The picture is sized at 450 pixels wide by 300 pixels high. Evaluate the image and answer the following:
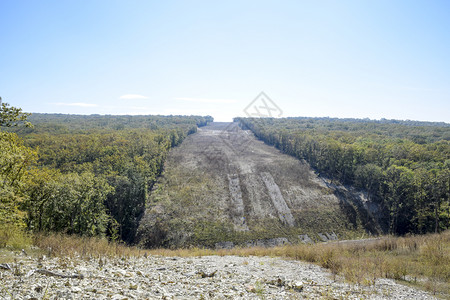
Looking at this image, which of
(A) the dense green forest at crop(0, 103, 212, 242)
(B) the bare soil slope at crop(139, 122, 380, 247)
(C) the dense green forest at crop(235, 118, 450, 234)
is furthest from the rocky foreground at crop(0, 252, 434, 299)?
(C) the dense green forest at crop(235, 118, 450, 234)

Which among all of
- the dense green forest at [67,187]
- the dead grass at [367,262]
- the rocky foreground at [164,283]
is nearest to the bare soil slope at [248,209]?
the dense green forest at [67,187]

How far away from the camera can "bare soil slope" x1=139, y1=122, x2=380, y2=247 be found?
3444 centimetres

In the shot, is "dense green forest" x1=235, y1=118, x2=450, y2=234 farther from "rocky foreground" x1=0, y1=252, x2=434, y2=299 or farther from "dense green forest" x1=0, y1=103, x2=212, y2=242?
"dense green forest" x1=0, y1=103, x2=212, y2=242

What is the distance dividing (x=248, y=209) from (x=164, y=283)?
114ft

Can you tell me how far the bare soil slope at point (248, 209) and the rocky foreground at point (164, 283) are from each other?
71.2ft

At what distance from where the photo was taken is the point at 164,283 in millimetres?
9523

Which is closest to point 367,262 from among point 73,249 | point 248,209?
point 73,249

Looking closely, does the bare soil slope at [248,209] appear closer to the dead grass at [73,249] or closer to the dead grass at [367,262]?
the dead grass at [367,262]

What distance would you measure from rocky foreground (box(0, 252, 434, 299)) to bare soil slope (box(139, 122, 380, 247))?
71.2 ft

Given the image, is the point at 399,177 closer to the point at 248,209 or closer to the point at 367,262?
the point at 248,209

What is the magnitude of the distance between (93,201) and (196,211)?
1918 centimetres

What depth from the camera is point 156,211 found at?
40.3 m

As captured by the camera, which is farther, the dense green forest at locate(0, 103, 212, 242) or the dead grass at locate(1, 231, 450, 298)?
the dense green forest at locate(0, 103, 212, 242)

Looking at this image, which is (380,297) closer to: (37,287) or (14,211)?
(37,287)
